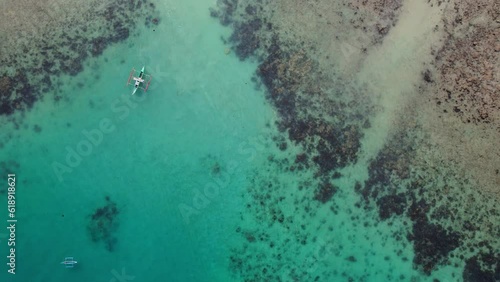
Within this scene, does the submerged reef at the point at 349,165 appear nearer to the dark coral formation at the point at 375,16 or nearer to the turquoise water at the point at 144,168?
the dark coral formation at the point at 375,16

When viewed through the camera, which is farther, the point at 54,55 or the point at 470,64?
the point at 54,55

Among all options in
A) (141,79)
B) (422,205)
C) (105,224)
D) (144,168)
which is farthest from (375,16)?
(105,224)

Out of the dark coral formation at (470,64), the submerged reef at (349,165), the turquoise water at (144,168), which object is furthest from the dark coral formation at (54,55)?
the dark coral formation at (470,64)

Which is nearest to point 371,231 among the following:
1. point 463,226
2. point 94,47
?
point 463,226

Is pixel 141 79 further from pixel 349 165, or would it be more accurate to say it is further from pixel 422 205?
pixel 422 205

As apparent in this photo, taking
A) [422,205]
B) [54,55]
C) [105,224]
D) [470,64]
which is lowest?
[422,205]
